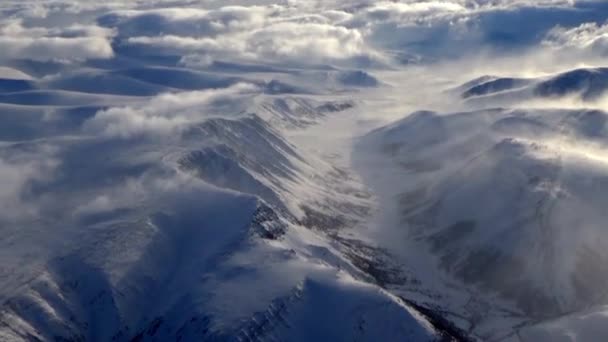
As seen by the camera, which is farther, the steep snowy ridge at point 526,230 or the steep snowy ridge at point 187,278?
the steep snowy ridge at point 526,230

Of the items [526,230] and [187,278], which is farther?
[526,230]

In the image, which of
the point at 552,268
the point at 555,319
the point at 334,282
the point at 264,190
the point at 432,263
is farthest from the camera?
the point at 264,190

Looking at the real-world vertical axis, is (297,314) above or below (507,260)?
above

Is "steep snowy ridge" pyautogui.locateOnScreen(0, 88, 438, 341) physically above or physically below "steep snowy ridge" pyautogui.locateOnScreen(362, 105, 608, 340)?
above

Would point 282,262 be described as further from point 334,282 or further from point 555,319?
point 555,319

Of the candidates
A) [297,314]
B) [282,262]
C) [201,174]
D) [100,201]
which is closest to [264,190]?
[201,174]

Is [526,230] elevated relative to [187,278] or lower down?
lower down

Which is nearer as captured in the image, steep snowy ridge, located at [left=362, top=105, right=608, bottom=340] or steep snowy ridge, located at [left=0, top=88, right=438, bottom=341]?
steep snowy ridge, located at [left=0, top=88, right=438, bottom=341]

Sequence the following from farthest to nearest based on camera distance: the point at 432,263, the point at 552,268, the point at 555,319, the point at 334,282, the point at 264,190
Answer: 1. the point at 264,190
2. the point at 432,263
3. the point at 552,268
4. the point at 555,319
5. the point at 334,282

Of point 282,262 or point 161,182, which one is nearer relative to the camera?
point 282,262

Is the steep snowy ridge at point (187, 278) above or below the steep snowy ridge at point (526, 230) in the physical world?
above
